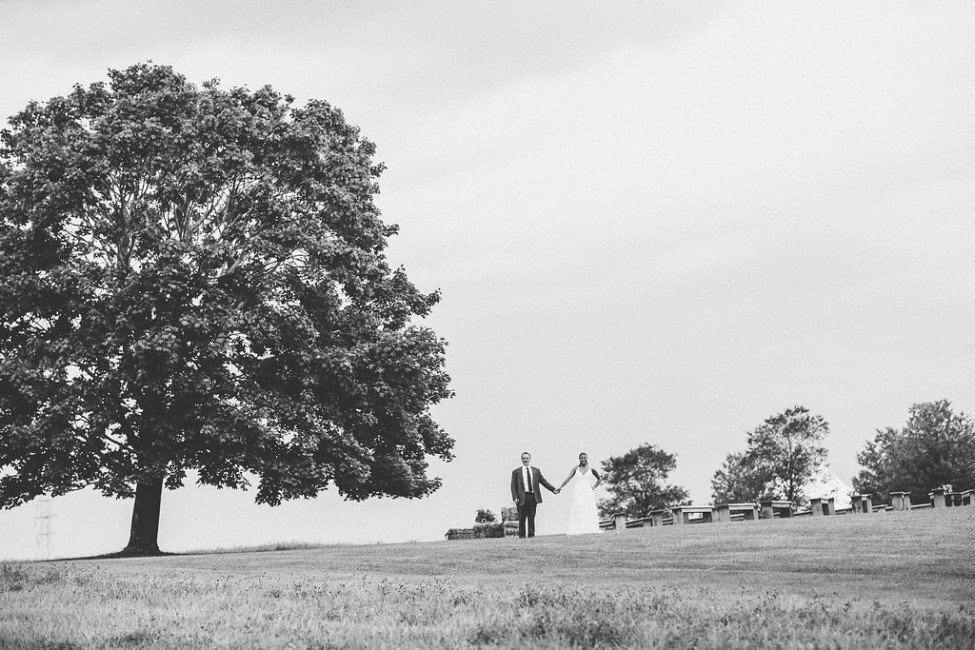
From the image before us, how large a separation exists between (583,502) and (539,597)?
15.7m

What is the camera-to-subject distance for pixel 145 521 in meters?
32.6

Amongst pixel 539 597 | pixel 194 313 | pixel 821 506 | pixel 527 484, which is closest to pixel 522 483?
pixel 527 484

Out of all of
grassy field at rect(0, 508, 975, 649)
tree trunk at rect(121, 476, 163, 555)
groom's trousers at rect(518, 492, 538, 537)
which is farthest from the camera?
tree trunk at rect(121, 476, 163, 555)

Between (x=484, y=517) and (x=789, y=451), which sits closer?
(x=484, y=517)

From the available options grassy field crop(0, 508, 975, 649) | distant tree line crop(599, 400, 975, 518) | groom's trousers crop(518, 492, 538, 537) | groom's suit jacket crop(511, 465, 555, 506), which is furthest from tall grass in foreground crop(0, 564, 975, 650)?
distant tree line crop(599, 400, 975, 518)

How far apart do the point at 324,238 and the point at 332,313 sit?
2.41 meters

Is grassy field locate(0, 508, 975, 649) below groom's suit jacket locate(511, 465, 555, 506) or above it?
below

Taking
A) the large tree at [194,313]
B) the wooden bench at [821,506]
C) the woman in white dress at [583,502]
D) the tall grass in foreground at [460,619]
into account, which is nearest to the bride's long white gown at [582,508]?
the woman in white dress at [583,502]

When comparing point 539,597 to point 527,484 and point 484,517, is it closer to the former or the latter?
point 527,484

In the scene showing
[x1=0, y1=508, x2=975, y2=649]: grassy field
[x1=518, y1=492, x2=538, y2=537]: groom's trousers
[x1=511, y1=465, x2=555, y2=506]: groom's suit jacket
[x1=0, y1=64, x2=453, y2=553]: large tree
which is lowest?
[x1=0, y1=508, x2=975, y2=649]: grassy field

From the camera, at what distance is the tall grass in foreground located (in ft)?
33.8

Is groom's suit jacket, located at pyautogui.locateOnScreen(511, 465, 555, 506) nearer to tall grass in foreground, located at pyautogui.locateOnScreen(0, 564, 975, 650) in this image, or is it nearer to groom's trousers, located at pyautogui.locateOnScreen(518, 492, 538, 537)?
groom's trousers, located at pyautogui.locateOnScreen(518, 492, 538, 537)

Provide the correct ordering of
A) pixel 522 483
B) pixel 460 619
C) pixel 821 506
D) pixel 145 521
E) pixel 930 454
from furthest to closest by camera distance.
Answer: pixel 930 454
pixel 821 506
pixel 145 521
pixel 522 483
pixel 460 619

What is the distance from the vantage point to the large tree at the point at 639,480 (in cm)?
10131
